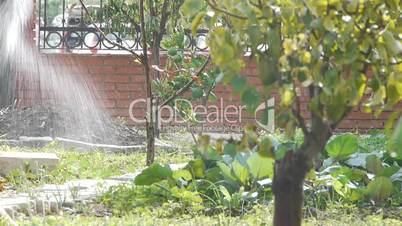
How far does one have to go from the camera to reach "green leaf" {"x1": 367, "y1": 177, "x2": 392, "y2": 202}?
438 centimetres

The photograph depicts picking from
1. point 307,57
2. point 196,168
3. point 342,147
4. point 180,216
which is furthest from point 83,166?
point 307,57

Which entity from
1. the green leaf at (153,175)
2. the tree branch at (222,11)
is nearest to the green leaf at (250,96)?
the tree branch at (222,11)

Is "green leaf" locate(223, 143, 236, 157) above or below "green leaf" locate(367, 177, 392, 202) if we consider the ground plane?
above

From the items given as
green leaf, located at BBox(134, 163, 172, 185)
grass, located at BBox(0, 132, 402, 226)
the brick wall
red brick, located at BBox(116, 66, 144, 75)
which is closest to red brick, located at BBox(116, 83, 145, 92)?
the brick wall

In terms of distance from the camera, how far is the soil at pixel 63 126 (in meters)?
8.43

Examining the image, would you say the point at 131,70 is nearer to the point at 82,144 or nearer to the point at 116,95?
the point at 116,95

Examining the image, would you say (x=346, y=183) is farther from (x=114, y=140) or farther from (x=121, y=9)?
(x=114, y=140)

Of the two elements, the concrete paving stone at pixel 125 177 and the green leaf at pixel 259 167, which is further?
the concrete paving stone at pixel 125 177

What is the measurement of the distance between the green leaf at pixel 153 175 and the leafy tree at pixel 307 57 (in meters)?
1.97

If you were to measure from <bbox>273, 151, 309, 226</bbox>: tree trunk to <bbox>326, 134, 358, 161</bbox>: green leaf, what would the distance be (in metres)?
2.15

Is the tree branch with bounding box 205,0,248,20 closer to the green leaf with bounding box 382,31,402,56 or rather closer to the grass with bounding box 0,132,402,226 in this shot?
the green leaf with bounding box 382,31,402,56

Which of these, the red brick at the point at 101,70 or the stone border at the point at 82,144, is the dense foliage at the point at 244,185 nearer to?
the stone border at the point at 82,144

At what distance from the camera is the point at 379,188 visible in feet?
14.4

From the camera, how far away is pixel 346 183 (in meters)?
4.50
